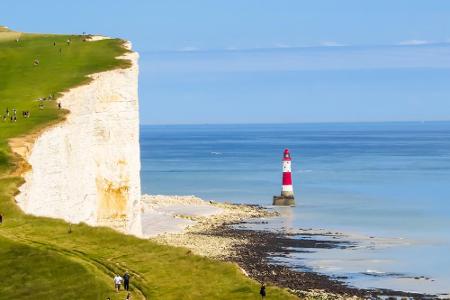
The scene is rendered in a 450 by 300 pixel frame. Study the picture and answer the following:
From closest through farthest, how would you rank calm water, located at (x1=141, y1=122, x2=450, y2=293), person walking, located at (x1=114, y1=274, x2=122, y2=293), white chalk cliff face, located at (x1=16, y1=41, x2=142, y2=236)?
person walking, located at (x1=114, y1=274, x2=122, y2=293)
white chalk cliff face, located at (x1=16, y1=41, x2=142, y2=236)
calm water, located at (x1=141, y1=122, x2=450, y2=293)

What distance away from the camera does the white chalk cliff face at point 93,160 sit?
57094 mm

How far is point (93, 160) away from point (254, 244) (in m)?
13.0

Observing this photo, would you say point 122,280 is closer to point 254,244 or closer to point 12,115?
point 12,115

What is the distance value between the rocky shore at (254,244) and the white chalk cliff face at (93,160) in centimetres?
534

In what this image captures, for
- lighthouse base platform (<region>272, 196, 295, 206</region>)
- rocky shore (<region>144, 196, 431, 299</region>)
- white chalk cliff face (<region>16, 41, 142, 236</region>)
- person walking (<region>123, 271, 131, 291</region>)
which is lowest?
rocky shore (<region>144, 196, 431, 299</region>)

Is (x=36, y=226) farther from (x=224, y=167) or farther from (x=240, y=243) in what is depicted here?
(x=224, y=167)

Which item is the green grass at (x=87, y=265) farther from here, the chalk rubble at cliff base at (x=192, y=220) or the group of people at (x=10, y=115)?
the chalk rubble at cliff base at (x=192, y=220)

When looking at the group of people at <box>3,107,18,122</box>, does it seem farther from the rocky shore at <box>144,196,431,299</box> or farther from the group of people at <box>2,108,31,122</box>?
the rocky shore at <box>144,196,431,299</box>

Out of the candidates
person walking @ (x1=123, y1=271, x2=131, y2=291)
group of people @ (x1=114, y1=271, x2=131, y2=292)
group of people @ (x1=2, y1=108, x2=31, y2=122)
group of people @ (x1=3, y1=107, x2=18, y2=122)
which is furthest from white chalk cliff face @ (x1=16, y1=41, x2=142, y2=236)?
person walking @ (x1=123, y1=271, x2=131, y2=291)

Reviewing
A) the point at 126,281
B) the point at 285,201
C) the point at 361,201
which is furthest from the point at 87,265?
the point at 361,201

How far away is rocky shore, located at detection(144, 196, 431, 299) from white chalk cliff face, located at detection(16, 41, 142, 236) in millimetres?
5341

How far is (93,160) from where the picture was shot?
62.4 meters

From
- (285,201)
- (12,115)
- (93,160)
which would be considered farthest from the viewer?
(285,201)

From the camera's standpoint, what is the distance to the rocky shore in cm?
5281
